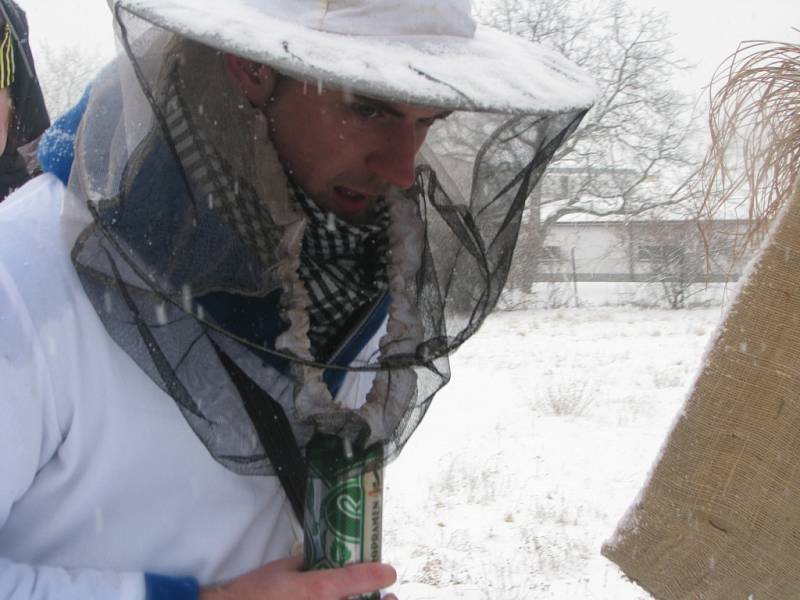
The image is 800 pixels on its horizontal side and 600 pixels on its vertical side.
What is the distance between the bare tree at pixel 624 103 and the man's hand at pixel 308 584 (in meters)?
15.9

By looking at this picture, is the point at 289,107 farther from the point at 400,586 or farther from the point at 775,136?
the point at 400,586

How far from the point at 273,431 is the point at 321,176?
0.35 meters

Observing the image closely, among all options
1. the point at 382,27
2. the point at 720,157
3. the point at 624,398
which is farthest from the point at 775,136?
the point at 624,398

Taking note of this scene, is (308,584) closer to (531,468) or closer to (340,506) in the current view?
(340,506)

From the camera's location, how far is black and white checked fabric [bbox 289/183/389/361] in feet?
4.00

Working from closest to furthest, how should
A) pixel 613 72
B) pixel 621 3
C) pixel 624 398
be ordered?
pixel 624 398
pixel 613 72
pixel 621 3

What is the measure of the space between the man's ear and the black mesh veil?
0.03m

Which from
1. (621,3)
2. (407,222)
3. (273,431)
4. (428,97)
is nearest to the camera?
(428,97)

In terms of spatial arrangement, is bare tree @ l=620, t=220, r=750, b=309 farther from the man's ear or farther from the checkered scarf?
the man's ear

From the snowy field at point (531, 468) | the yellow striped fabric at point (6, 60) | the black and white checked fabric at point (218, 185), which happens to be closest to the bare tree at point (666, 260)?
the snowy field at point (531, 468)

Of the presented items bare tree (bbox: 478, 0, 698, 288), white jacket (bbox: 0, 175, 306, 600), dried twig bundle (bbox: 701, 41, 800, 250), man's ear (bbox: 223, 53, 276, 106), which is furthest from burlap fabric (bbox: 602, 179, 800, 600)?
bare tree (bbox: 478, 0, 698, 288)

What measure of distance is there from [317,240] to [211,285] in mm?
224

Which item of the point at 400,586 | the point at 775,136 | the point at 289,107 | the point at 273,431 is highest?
the point at 775,136

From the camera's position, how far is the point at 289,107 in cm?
118
